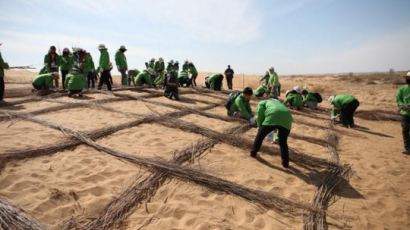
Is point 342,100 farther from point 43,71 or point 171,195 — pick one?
point 43,71

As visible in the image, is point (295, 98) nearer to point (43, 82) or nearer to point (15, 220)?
point (43, 82)

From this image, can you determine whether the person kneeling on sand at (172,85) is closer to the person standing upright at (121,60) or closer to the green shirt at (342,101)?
the person standing upright at (121,60)

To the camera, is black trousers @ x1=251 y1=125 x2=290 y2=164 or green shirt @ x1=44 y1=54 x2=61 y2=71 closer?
black trousers @ x1=251 y1=125 x2=290 y2=164

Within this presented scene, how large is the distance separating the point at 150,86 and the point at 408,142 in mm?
9493

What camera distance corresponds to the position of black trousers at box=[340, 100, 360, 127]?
10.1 meters

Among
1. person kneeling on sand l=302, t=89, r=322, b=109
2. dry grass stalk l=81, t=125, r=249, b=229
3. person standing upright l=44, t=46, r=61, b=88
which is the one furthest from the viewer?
person kneeling on sand l=302, t=89, r=322, b=109

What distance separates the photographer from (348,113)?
1026 cm

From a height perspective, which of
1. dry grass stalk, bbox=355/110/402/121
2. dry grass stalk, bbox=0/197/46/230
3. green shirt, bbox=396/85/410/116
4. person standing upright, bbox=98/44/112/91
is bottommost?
dry grass stalk, bbox=355/110/402/121

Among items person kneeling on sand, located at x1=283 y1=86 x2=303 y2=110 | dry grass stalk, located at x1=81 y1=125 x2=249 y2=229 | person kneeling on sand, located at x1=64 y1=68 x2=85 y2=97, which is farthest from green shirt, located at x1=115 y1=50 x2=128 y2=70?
dry grass stalk, located at x1=81 y1=125 x2=249 y2=229

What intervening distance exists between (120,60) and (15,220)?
401 inches

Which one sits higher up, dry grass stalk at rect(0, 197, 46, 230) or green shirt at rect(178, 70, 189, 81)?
green shirt at rect(178, 70, 189, 81)

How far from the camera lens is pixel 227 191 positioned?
440 cm

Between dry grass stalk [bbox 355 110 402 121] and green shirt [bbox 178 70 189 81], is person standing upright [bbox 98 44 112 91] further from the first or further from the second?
dry grass stalk [bbox 355 110 402 121]

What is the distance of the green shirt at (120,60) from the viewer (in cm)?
1262
